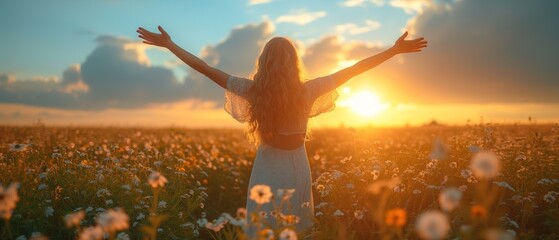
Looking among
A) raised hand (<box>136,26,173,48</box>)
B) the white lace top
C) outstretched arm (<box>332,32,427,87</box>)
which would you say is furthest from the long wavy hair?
raised hand (<box>136,26,173,48</box>)

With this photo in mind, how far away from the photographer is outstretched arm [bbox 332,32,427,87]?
609cm

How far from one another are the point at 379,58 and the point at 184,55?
2532 millimetres

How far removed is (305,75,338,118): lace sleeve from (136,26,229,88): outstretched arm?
3.47 feet

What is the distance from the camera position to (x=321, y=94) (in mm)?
5906

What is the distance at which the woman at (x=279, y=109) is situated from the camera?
548 centimetres

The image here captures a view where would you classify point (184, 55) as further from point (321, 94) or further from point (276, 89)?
point (321, 94)

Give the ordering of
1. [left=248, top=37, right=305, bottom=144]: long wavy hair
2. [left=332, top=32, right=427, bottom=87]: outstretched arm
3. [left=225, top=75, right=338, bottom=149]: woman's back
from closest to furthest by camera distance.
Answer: [left=248, top=37, right=305, bottom=144]: long wavy hair
[left=225, top=75, right=338, bottom=149]: woman's back
[left=332, top=32, right=427, bottom=87]: outstretched arm

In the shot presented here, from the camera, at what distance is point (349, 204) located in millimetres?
6301

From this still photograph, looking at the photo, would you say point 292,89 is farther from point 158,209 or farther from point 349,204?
point 158,209

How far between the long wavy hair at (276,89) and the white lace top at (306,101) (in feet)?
0.35

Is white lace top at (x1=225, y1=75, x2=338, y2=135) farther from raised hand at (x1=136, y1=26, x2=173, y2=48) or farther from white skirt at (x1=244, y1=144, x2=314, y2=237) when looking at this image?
raised hand at (x1=136, y1=26, x2=173, y2=48)

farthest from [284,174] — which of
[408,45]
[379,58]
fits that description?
[408,45]

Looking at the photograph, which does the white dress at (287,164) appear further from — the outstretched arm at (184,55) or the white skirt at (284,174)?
the outstretched arm at (184,55)

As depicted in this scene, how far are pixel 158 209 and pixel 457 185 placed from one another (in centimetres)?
424
